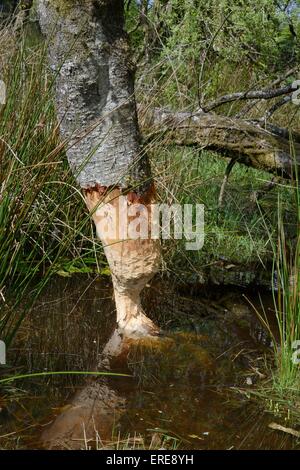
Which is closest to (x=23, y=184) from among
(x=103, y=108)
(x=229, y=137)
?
(x=103, y=108)

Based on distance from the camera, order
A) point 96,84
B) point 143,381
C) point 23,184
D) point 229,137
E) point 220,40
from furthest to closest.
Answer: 1. point 220,40
2. point 229,137
3. point 96,84
4. point 143,381
5. point 23,184

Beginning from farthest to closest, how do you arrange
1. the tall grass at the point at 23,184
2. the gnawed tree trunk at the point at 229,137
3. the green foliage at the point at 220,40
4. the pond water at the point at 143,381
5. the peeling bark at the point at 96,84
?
the green foliage at the point at 220,40 → the gnawed tree trunk at the point at 229,137 → the peeling bark at the point at 96,84 → the tall grass at the point at 23,184 → the pond water at the point at 143,381

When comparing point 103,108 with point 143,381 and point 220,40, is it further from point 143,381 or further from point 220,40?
point 220,40

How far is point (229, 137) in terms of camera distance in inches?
158

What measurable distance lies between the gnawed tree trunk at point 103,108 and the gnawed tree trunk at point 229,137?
105 cm

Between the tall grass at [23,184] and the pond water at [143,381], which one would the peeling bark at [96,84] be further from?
the pond water at [143,381]

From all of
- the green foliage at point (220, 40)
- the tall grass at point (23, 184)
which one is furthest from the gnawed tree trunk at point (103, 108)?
the green foliage at point (220, 40)

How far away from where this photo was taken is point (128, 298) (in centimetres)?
307

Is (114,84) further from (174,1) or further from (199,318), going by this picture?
(174,1)

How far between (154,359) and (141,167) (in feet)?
2.75

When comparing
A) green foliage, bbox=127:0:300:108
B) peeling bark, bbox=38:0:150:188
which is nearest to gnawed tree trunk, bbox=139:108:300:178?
green foliage, bbox=127:0:300:108

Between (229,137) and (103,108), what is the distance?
1321 mm

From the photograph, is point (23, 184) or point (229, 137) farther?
point (229, 137)

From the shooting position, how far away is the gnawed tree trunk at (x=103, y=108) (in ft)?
9.20
